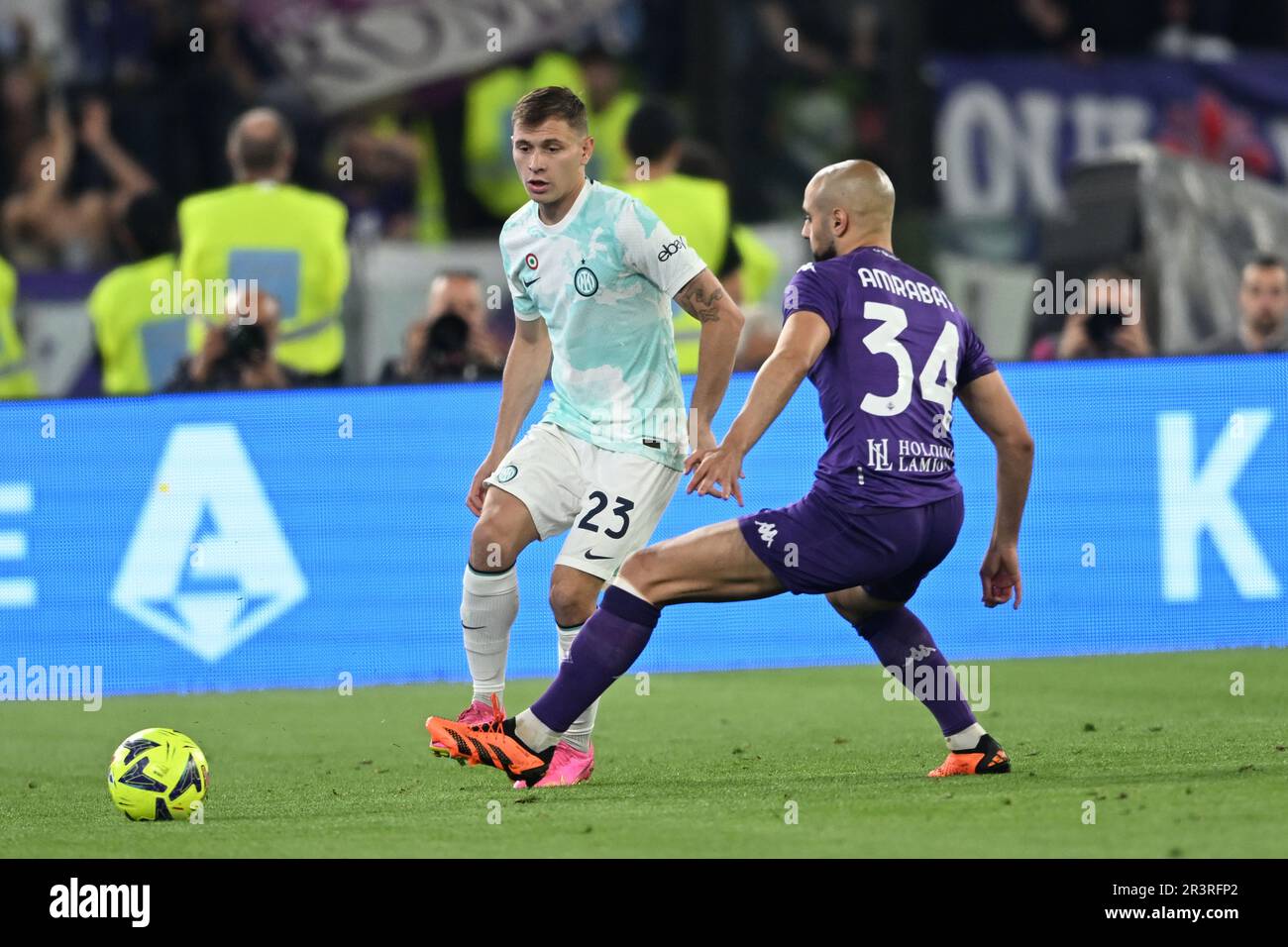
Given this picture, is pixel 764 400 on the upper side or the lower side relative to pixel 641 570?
upper

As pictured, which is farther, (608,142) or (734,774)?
(608,142)

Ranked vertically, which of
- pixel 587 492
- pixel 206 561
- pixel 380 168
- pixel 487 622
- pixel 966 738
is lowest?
pixel 966 738

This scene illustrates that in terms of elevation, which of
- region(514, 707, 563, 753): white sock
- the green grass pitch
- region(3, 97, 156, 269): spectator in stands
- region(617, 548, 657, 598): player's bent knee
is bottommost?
the green grass pitch

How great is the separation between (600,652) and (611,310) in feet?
3.81

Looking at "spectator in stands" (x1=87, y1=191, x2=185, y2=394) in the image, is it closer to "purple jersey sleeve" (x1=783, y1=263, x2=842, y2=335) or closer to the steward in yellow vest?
the steward in yellow vest

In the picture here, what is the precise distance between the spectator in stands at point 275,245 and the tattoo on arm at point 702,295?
15.0ft

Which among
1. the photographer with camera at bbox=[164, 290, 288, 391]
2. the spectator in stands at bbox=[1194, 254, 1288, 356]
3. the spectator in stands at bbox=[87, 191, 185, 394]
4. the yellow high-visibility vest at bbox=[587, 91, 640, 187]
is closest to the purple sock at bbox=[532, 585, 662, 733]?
the photographer with camera at bbox=[164, 290, 288, 391]

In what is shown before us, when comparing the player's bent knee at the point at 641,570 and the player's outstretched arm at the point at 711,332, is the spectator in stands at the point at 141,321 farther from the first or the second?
the player's bent knee at the point at 641,570

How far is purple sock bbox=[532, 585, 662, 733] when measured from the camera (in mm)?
6445

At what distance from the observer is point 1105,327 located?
1132 cm

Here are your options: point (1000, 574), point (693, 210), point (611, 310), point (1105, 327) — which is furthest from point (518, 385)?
point (1105, 327)

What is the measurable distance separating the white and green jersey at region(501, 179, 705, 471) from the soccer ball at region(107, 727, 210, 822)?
5.13 feet

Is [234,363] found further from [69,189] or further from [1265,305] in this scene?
[69,189]

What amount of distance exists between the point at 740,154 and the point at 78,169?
4.47 meters
